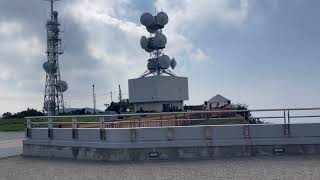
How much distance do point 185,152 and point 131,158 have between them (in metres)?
1.68

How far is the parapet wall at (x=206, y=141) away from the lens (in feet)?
51.5

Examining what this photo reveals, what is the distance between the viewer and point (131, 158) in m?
16.2

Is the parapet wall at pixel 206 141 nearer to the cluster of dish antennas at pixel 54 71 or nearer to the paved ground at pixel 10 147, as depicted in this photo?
the paved ground at pixel 10 147

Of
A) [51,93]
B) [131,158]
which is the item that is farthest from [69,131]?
[51,93]

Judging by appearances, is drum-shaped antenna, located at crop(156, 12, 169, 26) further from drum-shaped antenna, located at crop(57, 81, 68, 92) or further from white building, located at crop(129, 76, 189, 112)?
drum-shaped antenna, located at crop(57, 81, 68, 92)

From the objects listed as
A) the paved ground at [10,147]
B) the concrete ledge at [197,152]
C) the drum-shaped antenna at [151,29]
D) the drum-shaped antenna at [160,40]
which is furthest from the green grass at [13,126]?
the concrete ledge at [197,152]

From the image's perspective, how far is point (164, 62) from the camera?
94.6 m

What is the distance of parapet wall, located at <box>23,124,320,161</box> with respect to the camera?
15.7 m

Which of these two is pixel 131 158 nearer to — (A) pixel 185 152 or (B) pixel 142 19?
(A) pixel 185 152

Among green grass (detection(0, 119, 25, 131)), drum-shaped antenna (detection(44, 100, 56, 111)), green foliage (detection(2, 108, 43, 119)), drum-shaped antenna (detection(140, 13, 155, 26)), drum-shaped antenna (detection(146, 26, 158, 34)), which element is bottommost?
green grass (detection(0, 119, 25, 131))

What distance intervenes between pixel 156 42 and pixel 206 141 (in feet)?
258

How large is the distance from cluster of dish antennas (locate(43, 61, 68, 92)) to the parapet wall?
86474 mm

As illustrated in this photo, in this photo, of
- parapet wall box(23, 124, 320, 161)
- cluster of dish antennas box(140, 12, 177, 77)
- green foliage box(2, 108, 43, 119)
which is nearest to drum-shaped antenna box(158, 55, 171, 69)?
Answer: cluster of dish antennas box(140, 12, 177, 77)

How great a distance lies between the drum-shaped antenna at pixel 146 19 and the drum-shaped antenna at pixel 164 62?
21.8 ft
